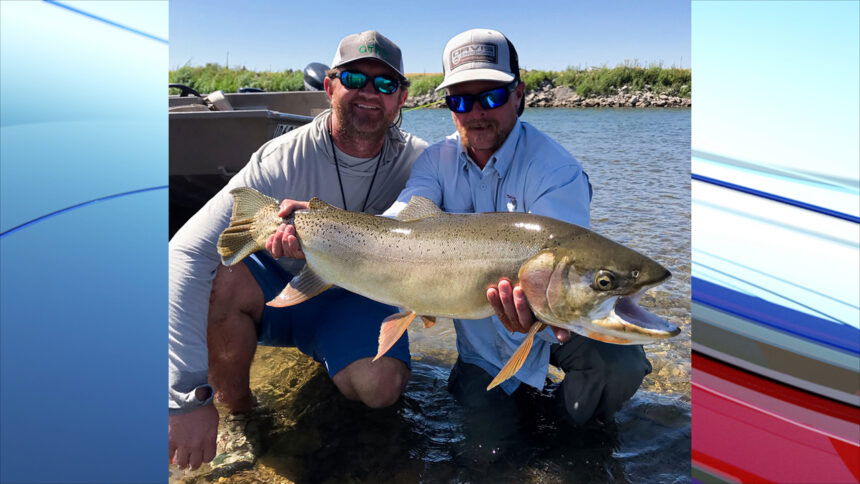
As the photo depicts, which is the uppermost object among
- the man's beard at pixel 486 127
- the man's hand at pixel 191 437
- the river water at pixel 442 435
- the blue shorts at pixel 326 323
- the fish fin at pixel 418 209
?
the man's beard at pixel 486 127

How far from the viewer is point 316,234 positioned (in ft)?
9.96

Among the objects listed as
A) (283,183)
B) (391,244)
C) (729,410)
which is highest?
(283,183)

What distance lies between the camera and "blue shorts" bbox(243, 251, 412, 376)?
3.68 metres

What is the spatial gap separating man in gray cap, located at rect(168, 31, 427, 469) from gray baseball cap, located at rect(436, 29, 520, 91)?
0.42 meters

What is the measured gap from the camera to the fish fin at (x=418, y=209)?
115 inches

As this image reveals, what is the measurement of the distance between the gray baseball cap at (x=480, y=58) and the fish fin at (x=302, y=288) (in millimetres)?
1261

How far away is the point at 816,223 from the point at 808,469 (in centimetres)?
50

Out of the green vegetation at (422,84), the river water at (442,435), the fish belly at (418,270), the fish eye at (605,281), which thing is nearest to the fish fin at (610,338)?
the fish eye at (605,281)

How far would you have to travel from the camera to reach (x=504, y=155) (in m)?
3.52

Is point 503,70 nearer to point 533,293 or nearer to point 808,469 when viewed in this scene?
point 533,293

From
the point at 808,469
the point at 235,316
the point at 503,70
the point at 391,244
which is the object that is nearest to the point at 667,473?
the point at 391,244

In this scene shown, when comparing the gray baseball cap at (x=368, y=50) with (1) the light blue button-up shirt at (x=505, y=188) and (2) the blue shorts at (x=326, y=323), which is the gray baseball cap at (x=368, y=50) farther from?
(2) the blue shorts at (x=326, y=323)

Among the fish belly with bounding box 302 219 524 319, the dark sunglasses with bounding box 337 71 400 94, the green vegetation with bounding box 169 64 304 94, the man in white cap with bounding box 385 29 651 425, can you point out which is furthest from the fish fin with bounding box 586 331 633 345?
the green vegetation with bounding box 169 64 304 94

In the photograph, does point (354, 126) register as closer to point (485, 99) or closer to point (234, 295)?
point (485, 99)
